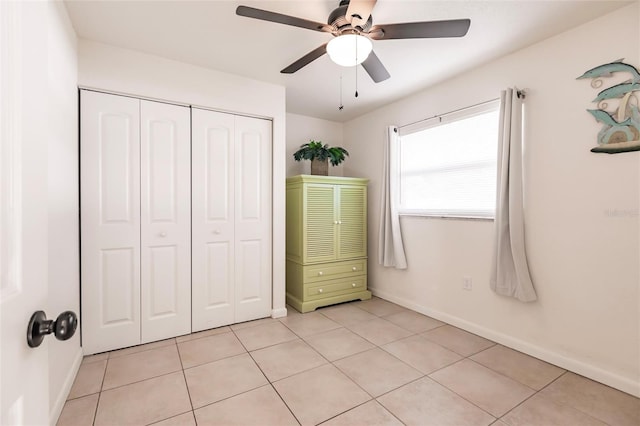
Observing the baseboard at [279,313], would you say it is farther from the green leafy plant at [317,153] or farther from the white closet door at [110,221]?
the green leafy plant at [317,153]

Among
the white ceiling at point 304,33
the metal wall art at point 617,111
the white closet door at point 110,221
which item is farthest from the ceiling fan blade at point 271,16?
the metal wall art at point 617,111

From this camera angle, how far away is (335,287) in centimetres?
351

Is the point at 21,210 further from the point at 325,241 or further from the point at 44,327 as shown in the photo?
the point at 325,241

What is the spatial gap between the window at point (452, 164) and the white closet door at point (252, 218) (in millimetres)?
1585

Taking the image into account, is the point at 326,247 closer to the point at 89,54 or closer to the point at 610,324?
the point at 610,324

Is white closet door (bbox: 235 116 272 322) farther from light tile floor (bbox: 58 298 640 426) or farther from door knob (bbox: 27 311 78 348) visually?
door knob (bbox: 27 311 78 348)

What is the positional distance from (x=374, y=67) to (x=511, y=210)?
1536 millimetres

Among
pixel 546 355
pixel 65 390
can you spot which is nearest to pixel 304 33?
pixel 65 390

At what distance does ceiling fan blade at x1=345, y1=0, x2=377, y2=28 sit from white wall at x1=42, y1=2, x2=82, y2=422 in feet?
4.92

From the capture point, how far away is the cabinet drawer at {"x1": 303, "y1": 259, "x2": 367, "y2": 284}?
11.0 ft

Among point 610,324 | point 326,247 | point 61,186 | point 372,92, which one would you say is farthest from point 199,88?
point 610,324

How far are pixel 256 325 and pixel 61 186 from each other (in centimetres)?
192

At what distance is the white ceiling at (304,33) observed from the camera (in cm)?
187

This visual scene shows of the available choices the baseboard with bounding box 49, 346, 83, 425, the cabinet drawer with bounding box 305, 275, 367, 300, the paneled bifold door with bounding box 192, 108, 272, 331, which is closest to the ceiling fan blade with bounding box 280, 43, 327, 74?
the paneled bifold door with bounding box 192, 108, 272, 331
